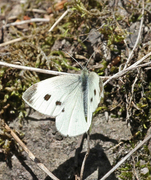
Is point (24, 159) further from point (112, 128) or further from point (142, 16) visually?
point (142, 16)

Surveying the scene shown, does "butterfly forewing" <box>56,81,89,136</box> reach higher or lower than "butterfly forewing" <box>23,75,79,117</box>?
lower

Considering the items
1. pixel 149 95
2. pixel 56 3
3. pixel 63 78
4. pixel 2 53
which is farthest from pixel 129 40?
pixel 2 53

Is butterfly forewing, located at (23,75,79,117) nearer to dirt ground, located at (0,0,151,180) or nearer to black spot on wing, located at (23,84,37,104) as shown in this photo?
black spot on wing, located at (23,84,37,104)

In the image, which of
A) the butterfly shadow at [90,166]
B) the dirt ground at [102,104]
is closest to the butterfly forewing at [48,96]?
the dirt ground at [102,104]

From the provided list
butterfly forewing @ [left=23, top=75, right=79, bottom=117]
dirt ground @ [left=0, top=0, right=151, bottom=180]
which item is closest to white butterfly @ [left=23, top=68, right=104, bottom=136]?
butterfly forewing @ [left=23, top=75, right=79, bottom=117]

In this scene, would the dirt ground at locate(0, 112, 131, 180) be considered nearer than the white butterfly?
No

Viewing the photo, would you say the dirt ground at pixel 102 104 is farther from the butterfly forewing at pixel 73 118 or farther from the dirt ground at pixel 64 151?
the butterfly forewing at pixel 73 118

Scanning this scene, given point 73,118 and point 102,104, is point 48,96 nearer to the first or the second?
point 73,118

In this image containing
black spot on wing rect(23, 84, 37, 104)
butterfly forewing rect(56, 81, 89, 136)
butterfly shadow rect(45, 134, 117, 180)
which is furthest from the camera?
butterfly shadow rect(45, 134, 117, 180)

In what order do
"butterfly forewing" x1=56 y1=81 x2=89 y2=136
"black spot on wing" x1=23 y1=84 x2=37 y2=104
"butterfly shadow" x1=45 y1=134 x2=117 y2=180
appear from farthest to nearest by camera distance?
"butterfly shadow" x1=45 y1=134 x2=117 y2=180, "black spot on wing" x1=23 y1=84 x2=37 y2=104, "butterfly forewing" x1=56 y1=81 x2=89 y2=136
